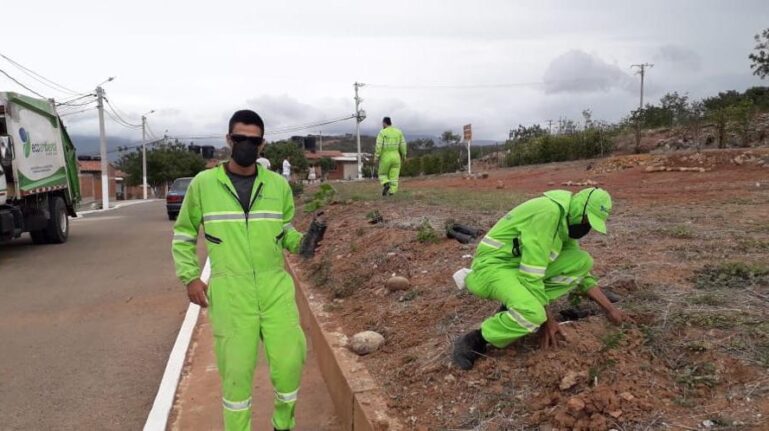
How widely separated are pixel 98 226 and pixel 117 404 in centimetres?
1463

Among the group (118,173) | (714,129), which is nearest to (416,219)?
(714,129)

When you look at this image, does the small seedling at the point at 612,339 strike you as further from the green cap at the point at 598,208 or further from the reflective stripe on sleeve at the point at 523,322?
the green cap at the point at 598,208

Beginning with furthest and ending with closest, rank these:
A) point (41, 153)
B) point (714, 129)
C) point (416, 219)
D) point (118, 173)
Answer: point (118, 173)
point (714, 129)
point (41, 153)
point (416, 219)

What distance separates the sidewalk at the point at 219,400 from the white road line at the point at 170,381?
5 centimetres

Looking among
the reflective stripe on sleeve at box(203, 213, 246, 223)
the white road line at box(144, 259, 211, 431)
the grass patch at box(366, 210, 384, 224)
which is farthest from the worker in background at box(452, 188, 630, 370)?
the grass patch at box(366, 210, 384, 224)

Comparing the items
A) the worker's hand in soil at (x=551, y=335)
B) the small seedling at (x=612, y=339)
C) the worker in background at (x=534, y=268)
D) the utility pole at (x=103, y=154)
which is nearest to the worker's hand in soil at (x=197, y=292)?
the worker in background at (x=534, y=268)

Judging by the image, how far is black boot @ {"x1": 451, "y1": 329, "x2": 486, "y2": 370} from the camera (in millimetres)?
3612

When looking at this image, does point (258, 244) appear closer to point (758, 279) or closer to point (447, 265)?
point (447, 265)

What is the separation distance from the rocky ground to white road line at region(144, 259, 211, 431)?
138 cm

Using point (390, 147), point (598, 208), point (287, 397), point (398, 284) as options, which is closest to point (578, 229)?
point (598, 208)

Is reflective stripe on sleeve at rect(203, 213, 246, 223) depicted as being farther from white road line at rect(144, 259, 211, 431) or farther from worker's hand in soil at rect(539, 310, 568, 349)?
worker's hand in soil at rect(539, 310, 568, 349)

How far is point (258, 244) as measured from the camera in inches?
130

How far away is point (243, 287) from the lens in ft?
10.6

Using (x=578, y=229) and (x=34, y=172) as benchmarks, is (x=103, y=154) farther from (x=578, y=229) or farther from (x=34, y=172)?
(x=578, y=229)
